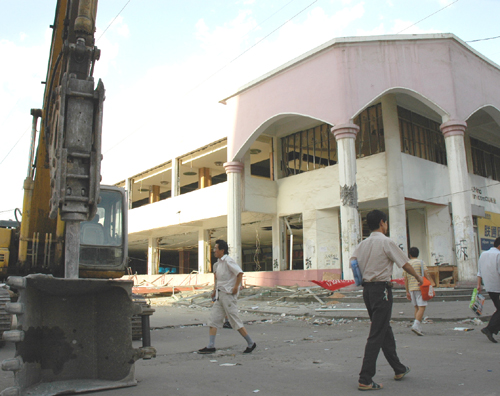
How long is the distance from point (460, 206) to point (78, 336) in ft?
51.2

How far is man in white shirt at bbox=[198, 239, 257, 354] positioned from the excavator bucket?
216 cm

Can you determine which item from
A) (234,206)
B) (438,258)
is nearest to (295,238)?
(234,206)

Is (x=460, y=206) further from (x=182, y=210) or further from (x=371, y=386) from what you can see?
(x=371, y=386)

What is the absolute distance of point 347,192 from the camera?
1667 cm

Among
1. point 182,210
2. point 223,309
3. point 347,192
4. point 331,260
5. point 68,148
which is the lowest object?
point 223,309

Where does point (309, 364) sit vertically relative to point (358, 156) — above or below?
below

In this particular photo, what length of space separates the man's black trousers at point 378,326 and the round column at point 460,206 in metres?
13.8

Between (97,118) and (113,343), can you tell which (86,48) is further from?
(113,343)

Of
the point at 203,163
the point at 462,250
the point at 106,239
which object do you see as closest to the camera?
the point at 106,239

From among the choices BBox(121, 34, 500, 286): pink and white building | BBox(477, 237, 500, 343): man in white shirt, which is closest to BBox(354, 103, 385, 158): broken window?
BBox(121, 34, 500, 286): pink and white building

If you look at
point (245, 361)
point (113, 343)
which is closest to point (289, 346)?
point (245, 361)

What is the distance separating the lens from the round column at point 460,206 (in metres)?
16.7

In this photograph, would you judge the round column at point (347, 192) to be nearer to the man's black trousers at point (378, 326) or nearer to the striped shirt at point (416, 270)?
the striped shirt at point (416, 270)

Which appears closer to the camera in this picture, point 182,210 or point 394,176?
point 394,176
